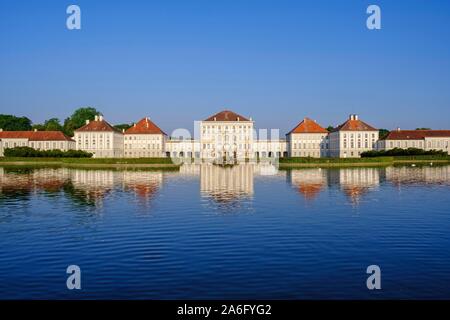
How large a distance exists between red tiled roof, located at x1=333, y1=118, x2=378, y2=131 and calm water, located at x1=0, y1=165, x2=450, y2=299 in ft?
218

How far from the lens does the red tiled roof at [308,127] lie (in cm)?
9662

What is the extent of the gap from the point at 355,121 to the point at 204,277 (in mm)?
84849

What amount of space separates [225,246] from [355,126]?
8087 centimetres

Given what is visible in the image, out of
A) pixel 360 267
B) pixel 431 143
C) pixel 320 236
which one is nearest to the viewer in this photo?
pixel 360 267

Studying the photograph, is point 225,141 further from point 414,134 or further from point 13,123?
point 13,123

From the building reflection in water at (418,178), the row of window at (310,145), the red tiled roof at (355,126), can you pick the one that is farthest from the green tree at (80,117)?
the building reflection in water at (418,178)

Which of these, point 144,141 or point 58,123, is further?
point 58,123

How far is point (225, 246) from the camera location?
13844 mm

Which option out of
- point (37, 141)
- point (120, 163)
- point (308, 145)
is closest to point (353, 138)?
point (308, 145)

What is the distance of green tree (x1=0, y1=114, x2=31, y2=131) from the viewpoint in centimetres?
10994

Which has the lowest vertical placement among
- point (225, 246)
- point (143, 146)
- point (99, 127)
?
point (225, 246)

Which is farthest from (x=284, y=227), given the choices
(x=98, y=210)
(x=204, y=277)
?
(x=98, y=210)
